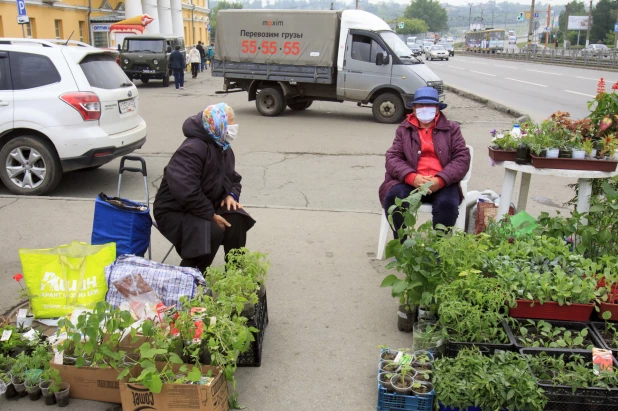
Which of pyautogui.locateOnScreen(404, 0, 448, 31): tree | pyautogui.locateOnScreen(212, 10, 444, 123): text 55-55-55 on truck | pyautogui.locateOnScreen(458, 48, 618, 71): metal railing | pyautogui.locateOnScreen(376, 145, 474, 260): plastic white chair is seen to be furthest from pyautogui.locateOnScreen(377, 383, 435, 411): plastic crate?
pyautogui.locateOnScreen(404, 0, 448, 31): tree

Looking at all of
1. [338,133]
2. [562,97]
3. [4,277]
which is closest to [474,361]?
[4,277]

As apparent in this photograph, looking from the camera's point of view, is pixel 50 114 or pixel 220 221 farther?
pixel 50 114

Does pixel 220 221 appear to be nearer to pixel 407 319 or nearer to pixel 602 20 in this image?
pixel 407 319

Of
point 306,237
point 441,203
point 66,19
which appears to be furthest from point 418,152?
point 66,19

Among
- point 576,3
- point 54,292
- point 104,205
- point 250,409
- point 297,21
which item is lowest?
point 250,409

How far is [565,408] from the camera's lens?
3.08 m

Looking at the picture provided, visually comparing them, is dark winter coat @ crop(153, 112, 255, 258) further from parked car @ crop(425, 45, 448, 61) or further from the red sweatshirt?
parked car @ crop(425, 45, 448, 61)

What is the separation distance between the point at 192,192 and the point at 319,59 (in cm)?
1103

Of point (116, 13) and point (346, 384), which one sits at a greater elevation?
point (116, 13)

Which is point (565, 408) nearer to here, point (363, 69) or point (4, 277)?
point (4, 277)

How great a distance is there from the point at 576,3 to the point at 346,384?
129 metres

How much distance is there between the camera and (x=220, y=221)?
4.55 metres

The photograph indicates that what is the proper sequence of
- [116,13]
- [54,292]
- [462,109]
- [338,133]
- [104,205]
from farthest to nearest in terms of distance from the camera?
[116,13], [462,109], [338,133], [104,205], [54,292]

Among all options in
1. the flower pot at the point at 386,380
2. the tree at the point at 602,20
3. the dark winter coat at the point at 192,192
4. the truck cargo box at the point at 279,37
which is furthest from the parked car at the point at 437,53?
the flower pot at the point at 386,380
